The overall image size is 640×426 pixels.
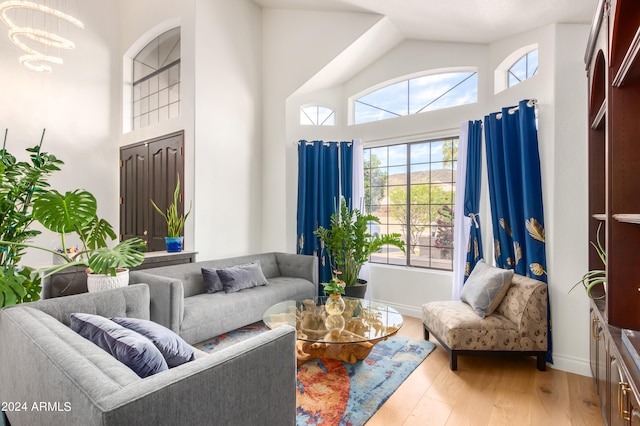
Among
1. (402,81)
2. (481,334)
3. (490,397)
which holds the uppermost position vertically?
(402,81)

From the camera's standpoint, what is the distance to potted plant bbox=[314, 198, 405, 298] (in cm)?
409

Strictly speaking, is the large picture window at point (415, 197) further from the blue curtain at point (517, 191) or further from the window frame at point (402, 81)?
the blue curtain at point (517, 191)

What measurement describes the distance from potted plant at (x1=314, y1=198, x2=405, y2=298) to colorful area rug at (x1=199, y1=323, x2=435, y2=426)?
1.09 meters

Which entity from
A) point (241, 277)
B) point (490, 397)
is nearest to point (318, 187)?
point (241, 277)

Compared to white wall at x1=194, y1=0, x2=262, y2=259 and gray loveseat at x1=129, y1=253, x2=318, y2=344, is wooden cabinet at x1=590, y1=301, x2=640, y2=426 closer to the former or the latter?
gray loveseat at x1=129, y1=253, x2=318, y2=344

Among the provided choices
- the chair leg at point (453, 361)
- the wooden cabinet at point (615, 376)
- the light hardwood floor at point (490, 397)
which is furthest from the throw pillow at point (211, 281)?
the wooden cabinet at point (615, 376)

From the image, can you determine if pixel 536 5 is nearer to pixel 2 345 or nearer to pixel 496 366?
pixel 496 366

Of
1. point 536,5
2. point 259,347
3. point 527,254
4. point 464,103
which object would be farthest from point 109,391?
point 464,103

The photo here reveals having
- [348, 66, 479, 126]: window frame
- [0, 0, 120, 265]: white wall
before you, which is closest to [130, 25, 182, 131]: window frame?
[0, 0, 120, 265]: white wall

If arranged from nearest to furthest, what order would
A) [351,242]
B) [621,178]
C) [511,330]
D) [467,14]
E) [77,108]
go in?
1. [621,178]
2. [511,330]
3. [467,14]
4. [351,242]
5. [77,108]

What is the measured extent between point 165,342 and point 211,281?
1.96 m

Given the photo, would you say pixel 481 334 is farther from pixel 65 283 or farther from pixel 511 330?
pixel 65 283

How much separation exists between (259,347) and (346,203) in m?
3.31

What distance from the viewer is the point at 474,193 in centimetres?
357
